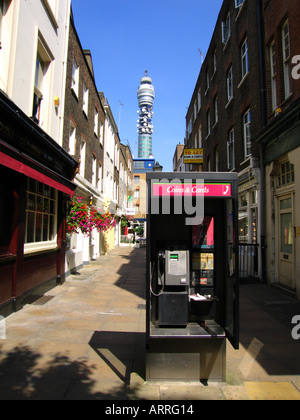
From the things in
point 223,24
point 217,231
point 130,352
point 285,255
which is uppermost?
point 223,24

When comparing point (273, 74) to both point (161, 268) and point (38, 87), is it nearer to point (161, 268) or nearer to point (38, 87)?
point (38, 87)

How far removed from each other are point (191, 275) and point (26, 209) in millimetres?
4892

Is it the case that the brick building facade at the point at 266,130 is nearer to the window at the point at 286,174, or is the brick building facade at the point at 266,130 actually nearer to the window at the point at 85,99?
the window at the point at 286,174

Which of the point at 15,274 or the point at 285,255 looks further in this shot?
the point at 285,255

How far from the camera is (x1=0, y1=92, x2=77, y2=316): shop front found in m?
5.78

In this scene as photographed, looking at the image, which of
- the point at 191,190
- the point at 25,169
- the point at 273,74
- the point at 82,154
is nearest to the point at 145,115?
the point at 82,154

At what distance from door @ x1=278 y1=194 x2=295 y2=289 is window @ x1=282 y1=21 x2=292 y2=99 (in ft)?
11.0

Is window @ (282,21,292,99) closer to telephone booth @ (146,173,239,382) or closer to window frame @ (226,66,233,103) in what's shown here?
window frame @ (226,66,233,103)

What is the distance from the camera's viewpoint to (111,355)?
14.4 ft

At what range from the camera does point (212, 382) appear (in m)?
3.59

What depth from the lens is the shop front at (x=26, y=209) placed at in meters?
5.78
